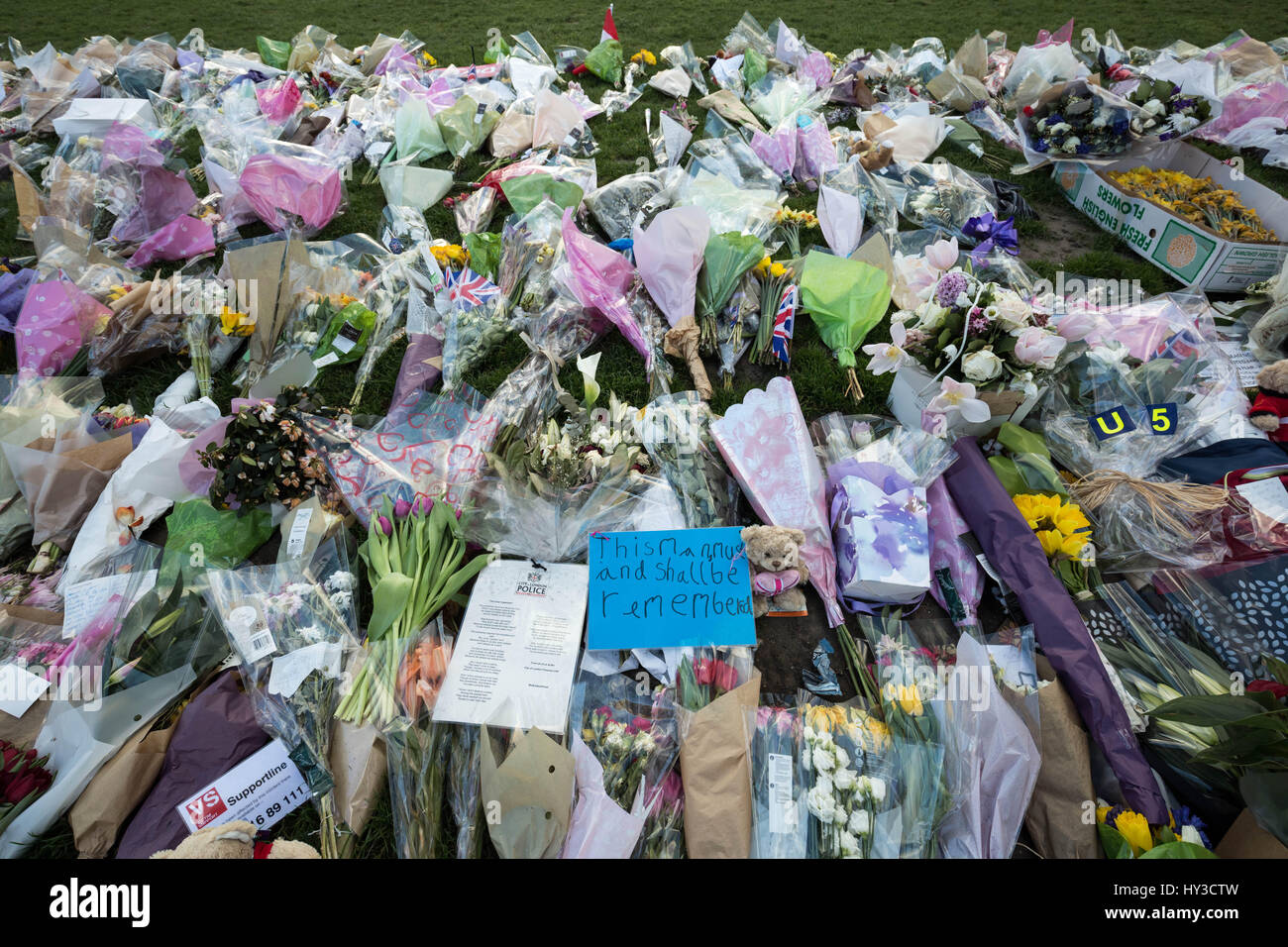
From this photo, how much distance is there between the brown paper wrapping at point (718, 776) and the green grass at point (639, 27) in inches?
140

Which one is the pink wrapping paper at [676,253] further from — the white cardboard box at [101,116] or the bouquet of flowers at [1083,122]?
the white cardboard box at [101,116]

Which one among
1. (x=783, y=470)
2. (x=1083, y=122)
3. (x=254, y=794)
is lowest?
(x=254, y=794)

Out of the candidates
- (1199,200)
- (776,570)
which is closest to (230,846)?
(776,570)

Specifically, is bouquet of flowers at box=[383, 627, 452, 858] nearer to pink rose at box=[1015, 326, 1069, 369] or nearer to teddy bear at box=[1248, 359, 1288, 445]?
pink rose at box=[1015, 326, 1069, 369]

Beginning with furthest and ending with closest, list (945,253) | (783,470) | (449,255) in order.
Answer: (449,255) → (945,253) → (783,470)

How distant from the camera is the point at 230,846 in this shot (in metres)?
1.71

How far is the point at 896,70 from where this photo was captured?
5949mm

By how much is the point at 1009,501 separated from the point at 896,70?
213 inches

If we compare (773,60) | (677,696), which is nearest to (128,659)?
(677,696)

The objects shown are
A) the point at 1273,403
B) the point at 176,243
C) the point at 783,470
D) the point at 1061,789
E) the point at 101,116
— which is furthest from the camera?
the point at 101,116

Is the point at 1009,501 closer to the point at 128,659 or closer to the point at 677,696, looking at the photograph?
the point at 677,696

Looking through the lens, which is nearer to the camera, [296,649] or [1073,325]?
[296,649]

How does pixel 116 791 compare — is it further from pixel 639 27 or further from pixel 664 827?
pixel 639 27

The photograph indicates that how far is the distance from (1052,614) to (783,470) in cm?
110
